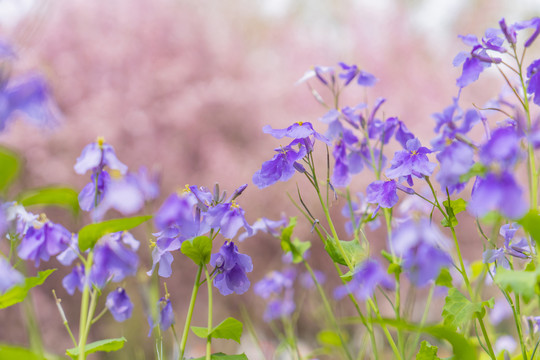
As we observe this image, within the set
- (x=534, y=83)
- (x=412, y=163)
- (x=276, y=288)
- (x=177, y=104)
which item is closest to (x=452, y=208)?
(x=412, y=163)

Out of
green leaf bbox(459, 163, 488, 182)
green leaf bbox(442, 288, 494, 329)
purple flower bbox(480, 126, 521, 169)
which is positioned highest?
purple flower bbox(480, 126, 521, 169)

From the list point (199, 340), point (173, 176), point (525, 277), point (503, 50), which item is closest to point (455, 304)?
point (525, 277)

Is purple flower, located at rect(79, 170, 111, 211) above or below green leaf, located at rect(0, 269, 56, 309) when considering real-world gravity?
above

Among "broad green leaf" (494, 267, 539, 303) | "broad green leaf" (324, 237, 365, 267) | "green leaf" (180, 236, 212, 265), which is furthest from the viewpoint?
"broad green leaf" (324, 237, 365, 267)

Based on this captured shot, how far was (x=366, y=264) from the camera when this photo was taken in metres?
0.51

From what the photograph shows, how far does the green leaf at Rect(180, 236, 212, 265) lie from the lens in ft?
2.02

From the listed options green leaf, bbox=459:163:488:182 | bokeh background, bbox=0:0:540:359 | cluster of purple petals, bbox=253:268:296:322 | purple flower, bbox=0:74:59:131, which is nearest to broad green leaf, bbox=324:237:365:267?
green leaf, bbox=459:163:488:182

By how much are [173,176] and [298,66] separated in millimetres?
1424

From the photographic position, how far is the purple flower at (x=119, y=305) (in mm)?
794

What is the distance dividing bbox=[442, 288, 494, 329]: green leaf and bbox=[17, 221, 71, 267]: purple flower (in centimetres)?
51

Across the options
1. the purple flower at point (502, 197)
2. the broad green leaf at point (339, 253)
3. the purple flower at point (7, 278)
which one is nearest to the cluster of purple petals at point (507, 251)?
the broad green leaf at point (339, 253)

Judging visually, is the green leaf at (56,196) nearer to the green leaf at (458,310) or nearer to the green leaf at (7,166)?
the green leaf at (7,166)

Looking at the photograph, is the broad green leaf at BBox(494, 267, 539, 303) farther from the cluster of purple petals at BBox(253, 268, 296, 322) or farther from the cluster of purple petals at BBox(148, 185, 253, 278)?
the cluster of purple petals at BBox(253, 268, 296, 322)

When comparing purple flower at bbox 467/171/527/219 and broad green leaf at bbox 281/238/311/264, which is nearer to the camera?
purple flower at bbox 467/171/527/219
